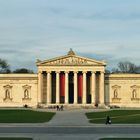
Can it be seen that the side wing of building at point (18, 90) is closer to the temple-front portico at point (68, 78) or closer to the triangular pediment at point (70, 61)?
the temple-front portico at point (68, 78)

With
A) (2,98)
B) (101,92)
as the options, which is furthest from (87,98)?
(2,98)

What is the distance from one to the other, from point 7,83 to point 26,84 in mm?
4589

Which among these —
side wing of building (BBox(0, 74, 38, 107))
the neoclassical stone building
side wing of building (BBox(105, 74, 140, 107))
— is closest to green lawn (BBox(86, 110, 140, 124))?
the neoclassical stone building

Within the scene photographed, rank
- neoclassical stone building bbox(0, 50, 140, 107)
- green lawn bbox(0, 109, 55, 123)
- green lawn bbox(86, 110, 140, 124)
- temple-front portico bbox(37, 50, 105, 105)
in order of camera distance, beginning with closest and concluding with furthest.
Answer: green lawn bbox(86, 110, 140, 124), green lawn bbox(0, 109, 55, 123), temple-front portico bbox(37, 50, 105, 105), neoclassical stone building bbox(0, 50, 140, 107)

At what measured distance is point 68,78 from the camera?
4729 inches

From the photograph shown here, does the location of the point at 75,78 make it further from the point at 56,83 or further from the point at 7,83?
the point at 7,83

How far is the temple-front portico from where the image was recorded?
119m

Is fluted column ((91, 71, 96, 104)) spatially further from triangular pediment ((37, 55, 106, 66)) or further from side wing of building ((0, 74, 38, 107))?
side wing of building ((0, 74, 38, 107))

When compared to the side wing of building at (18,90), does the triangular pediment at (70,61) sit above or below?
above

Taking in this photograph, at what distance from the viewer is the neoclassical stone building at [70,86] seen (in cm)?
11888

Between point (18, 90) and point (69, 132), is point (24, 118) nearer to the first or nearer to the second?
point (69, 132)

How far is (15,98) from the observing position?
405 ft

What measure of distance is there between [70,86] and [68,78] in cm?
Answer: 253

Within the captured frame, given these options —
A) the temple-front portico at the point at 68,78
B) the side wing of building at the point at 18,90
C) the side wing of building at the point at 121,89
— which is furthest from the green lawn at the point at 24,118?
the side wing of building at the point at 121,89
